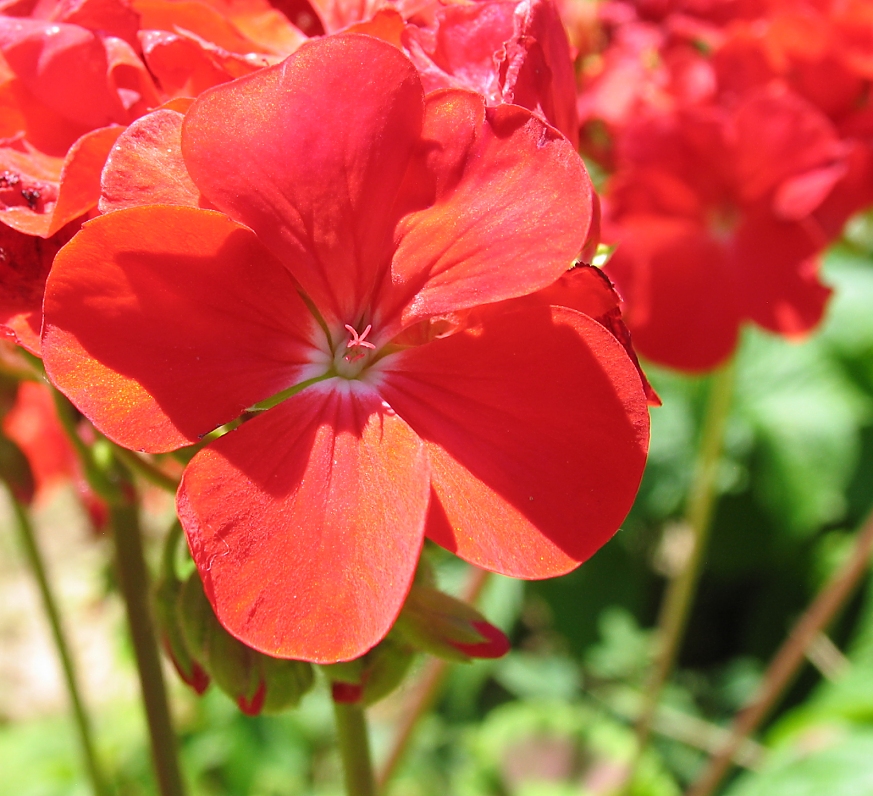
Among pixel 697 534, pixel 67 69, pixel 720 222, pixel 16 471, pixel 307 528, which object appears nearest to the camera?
pixel 307 528

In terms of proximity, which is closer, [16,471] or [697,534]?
[16,471]

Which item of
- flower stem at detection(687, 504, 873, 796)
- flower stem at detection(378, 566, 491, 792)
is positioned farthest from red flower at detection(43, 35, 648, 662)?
flower stem at detection(687, 504, 873, 796)

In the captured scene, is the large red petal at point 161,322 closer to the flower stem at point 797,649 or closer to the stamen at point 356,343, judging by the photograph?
the stamen at point 356,343

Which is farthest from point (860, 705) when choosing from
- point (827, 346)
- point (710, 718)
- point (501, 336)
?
point (501, 336)

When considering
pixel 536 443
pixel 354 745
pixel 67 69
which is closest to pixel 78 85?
pixel 67 69

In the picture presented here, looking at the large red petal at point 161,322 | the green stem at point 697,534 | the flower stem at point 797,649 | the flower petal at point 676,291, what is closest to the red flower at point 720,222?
the flower petal at point 676,291

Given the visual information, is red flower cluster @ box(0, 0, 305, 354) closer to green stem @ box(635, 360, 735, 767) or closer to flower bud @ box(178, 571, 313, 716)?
flower bud @ box(178, 571, 313, 716)

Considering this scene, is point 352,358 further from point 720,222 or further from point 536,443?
point 720,222
